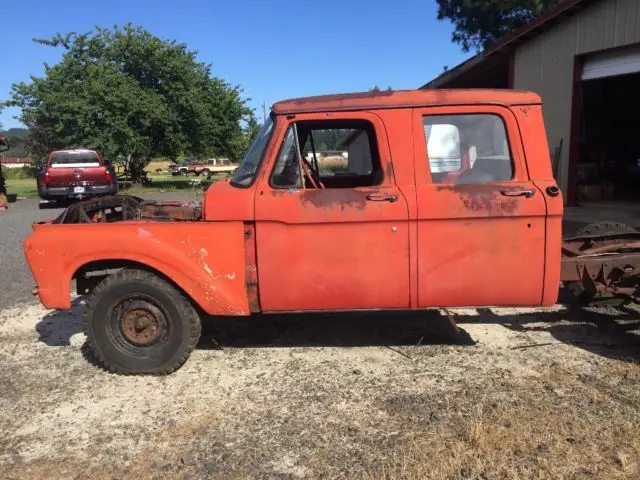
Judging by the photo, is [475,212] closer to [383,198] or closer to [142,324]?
[383,198]

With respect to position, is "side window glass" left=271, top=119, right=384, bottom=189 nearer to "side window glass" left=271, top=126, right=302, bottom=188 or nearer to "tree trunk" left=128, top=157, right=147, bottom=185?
"side window glass" left=271, top=126, right=302, bottom=188

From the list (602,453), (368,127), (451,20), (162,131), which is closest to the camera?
(602,453)

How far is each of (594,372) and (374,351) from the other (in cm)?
167

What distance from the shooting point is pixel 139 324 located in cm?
408

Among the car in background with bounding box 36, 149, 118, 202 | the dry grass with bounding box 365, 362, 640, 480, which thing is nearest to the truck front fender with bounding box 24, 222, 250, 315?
the dry grass with bounding box 365, 362, 640, 480

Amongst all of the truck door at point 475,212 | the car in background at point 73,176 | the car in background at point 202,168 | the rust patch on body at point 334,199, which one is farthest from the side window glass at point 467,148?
the car in background at point 202,168

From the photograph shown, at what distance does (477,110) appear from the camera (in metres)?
3.90

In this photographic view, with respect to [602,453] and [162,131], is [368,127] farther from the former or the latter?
[162,131]

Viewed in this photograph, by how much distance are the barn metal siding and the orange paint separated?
306 inches

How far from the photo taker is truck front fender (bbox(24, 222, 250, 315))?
3.90 m

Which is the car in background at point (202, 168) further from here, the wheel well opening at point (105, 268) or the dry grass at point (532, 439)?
the dry grass at point (532, 439)

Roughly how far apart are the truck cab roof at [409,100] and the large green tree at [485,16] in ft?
81.3

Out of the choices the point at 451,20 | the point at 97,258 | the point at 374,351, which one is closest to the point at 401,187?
the point at 374,351

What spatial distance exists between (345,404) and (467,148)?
6.68ft
